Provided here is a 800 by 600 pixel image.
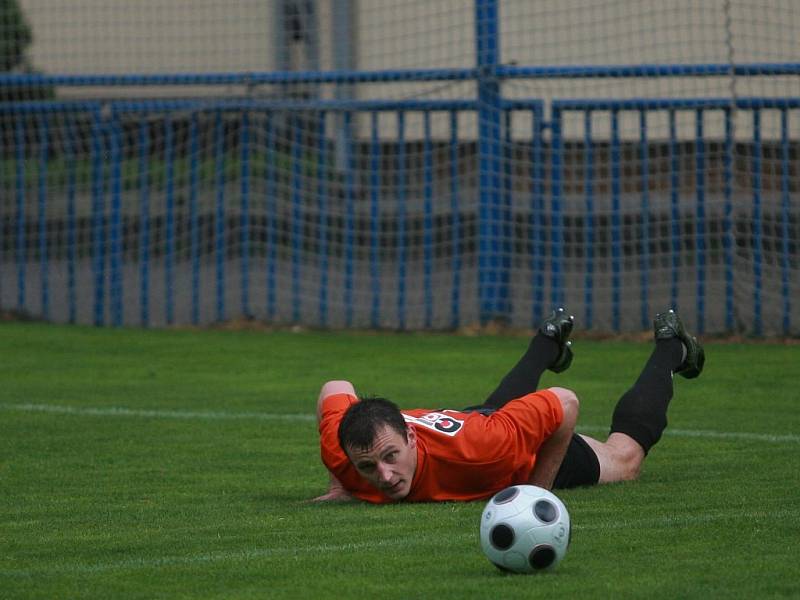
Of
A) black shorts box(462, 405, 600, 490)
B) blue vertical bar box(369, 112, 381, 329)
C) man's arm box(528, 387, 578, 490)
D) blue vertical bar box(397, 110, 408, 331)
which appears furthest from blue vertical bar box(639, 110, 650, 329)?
man's arm box(528, 387, 578, 490)

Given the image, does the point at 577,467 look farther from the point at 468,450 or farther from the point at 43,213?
the point at 43,213

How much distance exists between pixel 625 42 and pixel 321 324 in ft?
12.8

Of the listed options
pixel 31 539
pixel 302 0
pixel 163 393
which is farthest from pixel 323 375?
pixel 31 539

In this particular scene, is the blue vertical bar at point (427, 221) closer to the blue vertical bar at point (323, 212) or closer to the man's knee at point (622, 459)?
the blue vertical bar at point (323, 212)

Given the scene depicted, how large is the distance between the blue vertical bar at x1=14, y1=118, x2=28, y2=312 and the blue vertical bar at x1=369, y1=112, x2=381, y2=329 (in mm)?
3592

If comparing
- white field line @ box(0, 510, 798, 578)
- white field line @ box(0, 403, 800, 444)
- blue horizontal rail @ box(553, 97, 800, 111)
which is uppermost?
blue horizontal rail @ box(553, 97, 800, 111)

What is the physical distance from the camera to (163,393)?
10664 millimetres

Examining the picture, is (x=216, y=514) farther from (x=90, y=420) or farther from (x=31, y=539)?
(x=90, y=420)

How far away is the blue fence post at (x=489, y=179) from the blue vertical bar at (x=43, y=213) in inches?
178

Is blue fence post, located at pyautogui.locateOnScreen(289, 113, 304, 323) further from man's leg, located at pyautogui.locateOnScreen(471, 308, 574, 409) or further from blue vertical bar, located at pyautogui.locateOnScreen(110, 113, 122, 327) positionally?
man's leg, located at pyautogui.locateOnScreen(471, 308, 574, 409)

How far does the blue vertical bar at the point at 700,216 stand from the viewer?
43.9 feet

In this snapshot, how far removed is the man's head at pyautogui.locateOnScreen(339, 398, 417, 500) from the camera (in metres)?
5.91

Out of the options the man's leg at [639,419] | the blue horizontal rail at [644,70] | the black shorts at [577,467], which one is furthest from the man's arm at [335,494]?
the blue horizontal rail at [644,70]

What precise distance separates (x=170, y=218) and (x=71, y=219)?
111 cm
